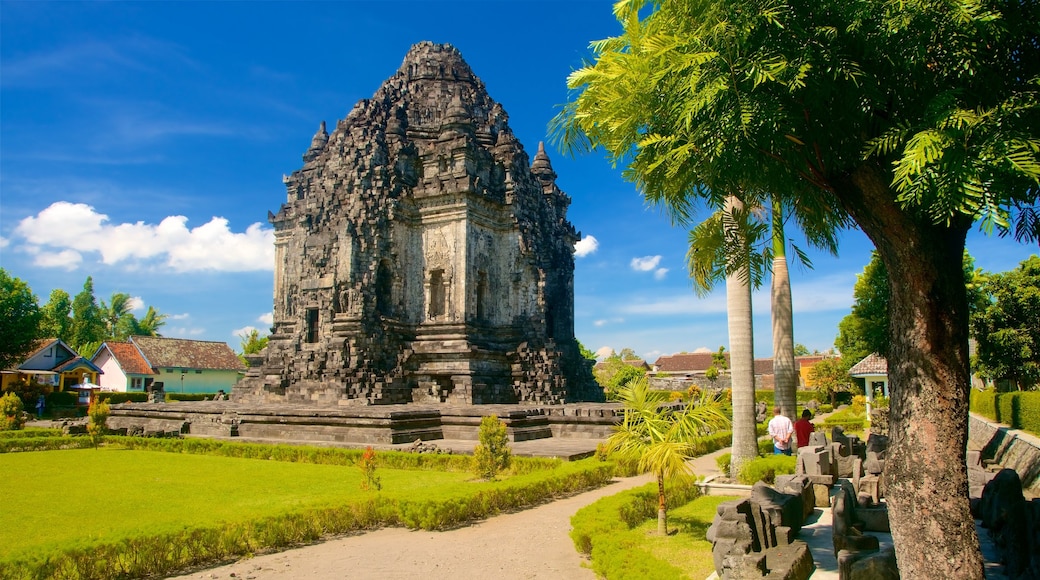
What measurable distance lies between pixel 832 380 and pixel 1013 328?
83.4 ft

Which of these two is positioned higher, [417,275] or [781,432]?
[417,275]

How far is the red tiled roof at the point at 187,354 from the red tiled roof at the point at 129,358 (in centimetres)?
51

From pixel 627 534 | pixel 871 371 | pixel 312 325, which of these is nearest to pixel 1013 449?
pixel 627 534

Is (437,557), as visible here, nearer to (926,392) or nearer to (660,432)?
(660,432)

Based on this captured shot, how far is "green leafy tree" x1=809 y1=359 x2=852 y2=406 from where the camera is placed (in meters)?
44.8

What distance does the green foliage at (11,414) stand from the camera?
23.2 metres

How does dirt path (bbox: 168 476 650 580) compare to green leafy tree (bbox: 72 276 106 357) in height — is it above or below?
below

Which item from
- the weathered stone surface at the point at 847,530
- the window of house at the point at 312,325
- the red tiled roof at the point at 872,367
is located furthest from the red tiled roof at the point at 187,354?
the weathered stone surface at the point at 847,530

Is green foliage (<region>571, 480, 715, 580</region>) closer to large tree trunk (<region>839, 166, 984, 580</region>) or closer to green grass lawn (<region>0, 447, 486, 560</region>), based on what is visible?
large tree trunk (<region>839, 166, 984, 580</region>)

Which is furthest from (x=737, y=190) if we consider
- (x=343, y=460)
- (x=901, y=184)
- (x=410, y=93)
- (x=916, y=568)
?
(x=410, y=93)

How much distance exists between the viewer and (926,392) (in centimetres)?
534

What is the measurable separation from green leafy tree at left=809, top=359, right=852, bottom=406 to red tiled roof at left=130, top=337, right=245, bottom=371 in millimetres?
42348

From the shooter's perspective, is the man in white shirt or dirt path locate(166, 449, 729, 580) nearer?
dirt path locate(166, 449, 729, 580)

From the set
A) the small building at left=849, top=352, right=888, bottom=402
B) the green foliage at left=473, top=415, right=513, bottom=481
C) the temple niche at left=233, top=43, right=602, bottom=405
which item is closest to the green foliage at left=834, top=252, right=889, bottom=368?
the small building at left=849, top=352, right=888, bottom=402
